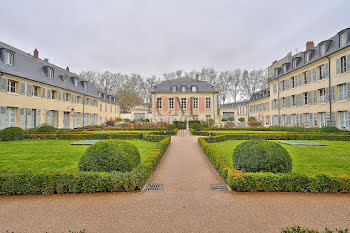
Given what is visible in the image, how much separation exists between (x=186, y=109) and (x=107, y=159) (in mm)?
25848

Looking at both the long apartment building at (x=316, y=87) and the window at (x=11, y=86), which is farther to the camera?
the long apartment building at (x=316, y=87)

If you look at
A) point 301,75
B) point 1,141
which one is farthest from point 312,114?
point 1,141

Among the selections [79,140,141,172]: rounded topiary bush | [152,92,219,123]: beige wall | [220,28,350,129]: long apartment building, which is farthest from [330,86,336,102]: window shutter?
[79,140,141,172]: rounded topiary bush

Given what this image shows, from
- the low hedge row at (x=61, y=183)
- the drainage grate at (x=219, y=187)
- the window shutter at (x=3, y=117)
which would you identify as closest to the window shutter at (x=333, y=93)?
the drainage grate at (x=219, y=187)

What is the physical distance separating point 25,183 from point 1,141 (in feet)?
35.6

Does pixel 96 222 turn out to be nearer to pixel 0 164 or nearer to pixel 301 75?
pixel 0 164

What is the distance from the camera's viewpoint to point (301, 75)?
20312mm

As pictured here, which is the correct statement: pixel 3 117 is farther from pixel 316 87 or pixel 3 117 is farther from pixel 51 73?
pixel 316 87

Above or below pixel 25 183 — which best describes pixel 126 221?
below

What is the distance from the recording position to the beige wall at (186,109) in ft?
97.9

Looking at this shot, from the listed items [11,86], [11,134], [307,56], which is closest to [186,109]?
[307,56]

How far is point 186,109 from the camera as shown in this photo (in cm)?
3000

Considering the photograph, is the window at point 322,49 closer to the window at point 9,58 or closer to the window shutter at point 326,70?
the window shutter at point 326,70

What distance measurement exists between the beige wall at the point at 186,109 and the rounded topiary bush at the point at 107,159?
2497 cm
